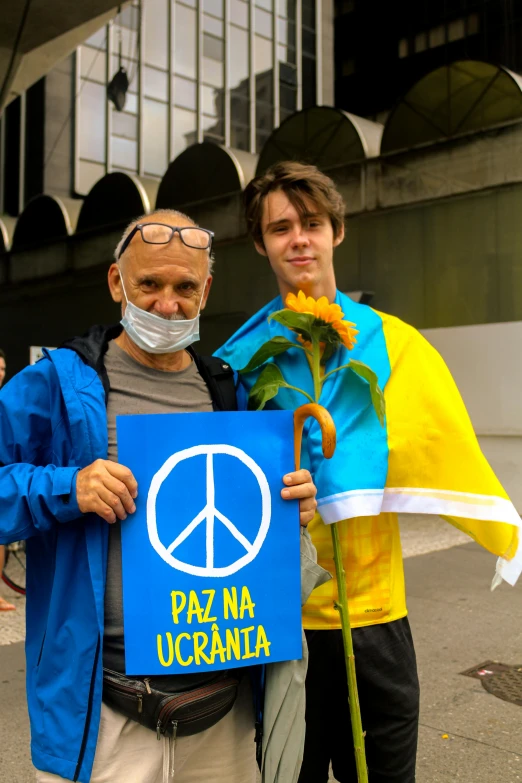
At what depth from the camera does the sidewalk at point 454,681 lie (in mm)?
3322

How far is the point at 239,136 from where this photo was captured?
26.3m

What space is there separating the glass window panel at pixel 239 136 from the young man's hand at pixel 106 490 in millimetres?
26055

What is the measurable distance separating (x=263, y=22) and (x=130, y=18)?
546cm

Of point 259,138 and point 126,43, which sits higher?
point 126,43

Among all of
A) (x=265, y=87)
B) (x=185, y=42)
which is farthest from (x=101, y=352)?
(x=265, y=87)

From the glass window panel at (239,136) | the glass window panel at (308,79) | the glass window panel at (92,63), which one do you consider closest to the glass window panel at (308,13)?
the glass window panel at (308,79)

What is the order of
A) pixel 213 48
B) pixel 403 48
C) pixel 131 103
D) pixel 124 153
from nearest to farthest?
pixel 124 153 → pixel 131 103 → pixel 213 48 → pixel 403 48

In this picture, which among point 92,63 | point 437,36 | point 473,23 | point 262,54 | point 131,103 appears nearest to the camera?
point 92,63

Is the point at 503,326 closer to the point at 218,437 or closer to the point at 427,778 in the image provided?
the point at 427,778

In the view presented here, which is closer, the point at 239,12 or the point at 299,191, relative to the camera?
the point at 299,191

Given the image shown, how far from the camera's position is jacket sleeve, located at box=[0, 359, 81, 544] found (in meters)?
1.51

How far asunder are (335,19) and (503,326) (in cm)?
2992

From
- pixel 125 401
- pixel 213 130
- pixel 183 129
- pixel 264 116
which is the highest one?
pixel 264 116

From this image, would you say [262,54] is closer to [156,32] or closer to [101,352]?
[156,32]
